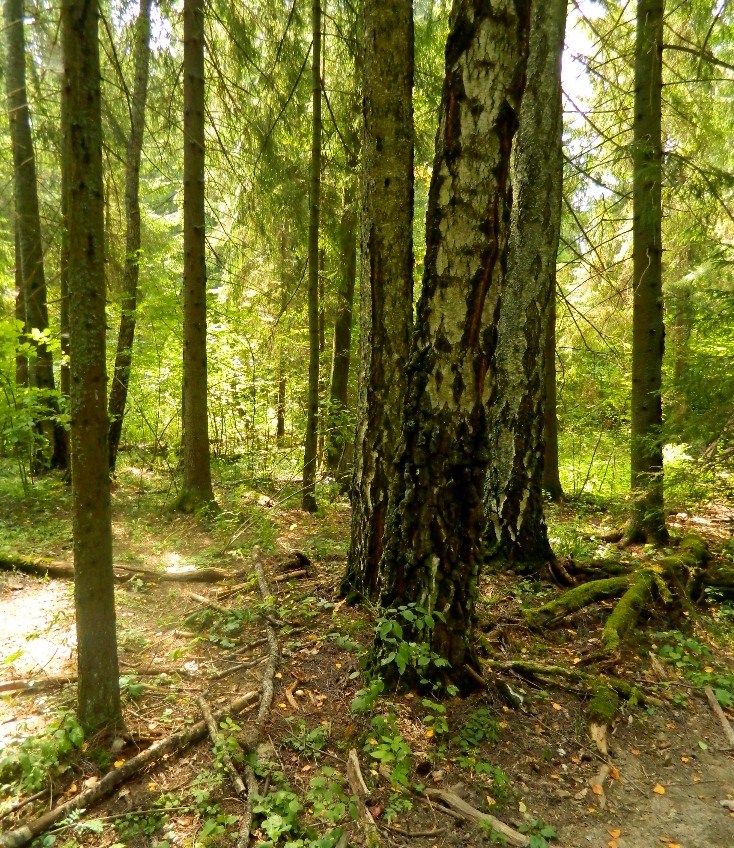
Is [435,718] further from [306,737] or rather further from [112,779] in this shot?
[112,779]

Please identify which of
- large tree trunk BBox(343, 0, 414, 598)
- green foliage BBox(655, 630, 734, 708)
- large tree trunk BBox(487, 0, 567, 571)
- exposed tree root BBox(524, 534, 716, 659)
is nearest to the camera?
green foliage BBox(655, 630, 734, 708)

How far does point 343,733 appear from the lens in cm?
294

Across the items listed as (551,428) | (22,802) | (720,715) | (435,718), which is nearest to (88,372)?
(22,802)

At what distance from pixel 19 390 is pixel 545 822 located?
7833mm

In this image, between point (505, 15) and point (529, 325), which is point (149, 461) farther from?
point (505, 15)

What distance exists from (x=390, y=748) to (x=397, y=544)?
1.06 m

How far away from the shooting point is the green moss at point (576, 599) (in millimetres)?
4336

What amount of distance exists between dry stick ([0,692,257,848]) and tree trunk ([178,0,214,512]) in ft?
15.4

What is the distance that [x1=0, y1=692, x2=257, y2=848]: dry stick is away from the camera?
226cm

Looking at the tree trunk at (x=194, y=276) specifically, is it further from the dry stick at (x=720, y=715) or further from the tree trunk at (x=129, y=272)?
the dry stick at (x=720, y=715)

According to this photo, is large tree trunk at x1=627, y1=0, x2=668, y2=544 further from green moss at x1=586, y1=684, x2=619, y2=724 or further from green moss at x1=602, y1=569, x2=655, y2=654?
green moss at x1=586, y1=684, x2=619, y2=724

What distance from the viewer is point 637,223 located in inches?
234

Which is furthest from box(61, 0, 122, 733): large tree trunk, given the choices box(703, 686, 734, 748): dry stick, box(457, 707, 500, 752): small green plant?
box(703, 686, 734, 748): dry stick

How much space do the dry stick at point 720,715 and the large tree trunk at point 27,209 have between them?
859 centimetres
